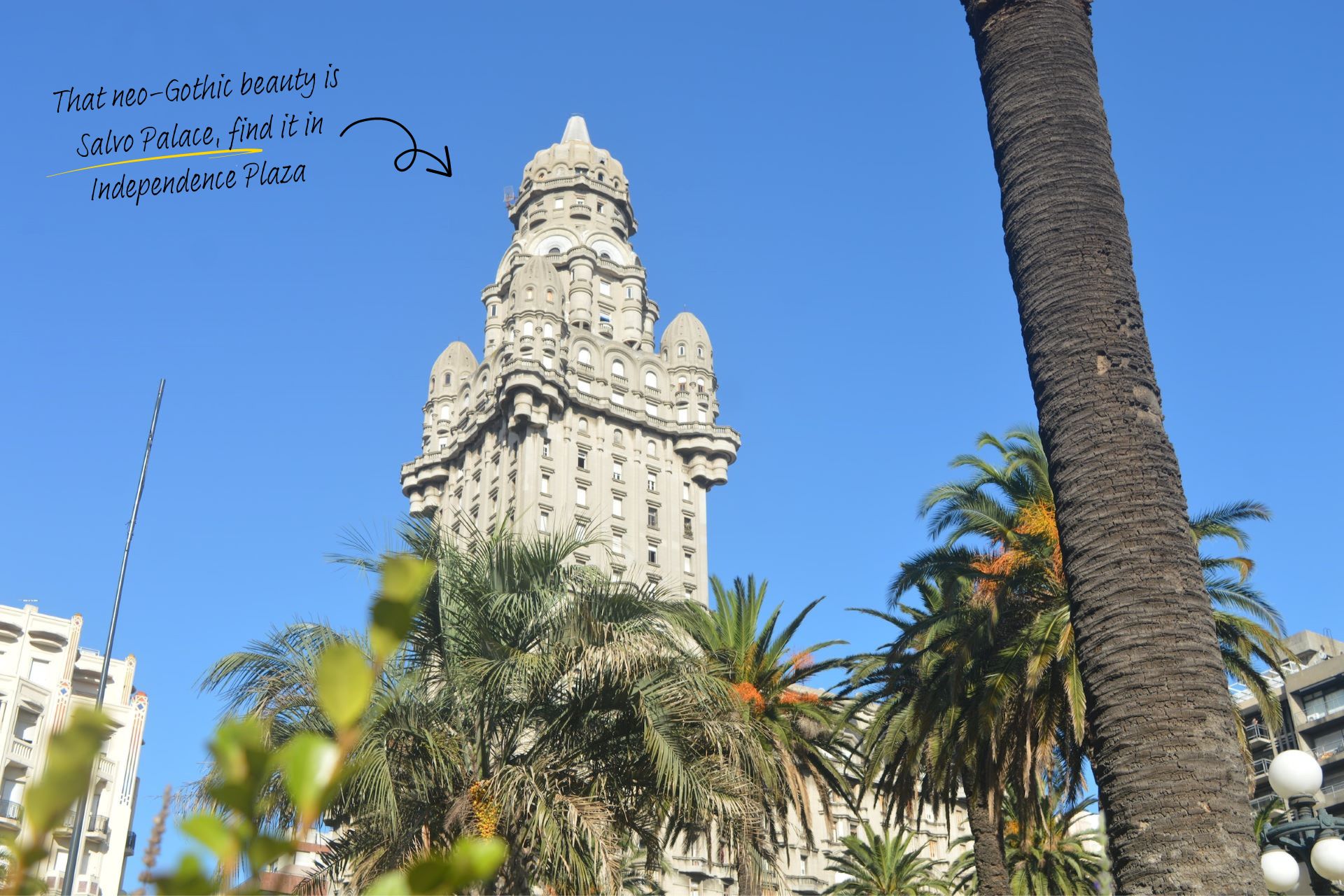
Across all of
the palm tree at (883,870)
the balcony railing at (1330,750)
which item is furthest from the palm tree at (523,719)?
the balcony railing at (1330,750)

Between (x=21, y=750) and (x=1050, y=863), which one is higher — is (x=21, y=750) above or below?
above

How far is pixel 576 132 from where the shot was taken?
318 ft

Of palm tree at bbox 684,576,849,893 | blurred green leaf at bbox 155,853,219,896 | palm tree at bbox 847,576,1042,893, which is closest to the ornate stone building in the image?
palm tree at bbox 684,576,849,893

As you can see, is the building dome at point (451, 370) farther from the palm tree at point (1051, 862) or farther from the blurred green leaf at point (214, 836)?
the blurred green leaf at point (214, 836)

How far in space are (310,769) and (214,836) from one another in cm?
16

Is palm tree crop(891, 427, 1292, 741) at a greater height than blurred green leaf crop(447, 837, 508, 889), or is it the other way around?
palm tree crop(891, 427, 1292, 741)

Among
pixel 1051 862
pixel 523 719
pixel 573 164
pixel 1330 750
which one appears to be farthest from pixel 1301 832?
pixel 573 164

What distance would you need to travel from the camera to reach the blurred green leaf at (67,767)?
48.6 inches

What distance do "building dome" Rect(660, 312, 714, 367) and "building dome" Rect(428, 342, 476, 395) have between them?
1255 centimetres

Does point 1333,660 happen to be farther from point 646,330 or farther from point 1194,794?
point 1194,794

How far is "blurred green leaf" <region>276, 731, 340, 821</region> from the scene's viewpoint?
49.8 inches

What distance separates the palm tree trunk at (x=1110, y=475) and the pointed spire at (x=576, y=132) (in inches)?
3351

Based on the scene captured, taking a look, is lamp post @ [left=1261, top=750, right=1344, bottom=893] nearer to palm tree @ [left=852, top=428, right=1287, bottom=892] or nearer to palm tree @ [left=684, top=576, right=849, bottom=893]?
palm tree @ [left=852, top=428, right=1287, bottom=892]

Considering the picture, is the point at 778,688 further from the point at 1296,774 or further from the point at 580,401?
the point at 580,401
